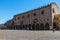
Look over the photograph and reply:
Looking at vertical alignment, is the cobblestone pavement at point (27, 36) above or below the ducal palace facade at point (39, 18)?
below

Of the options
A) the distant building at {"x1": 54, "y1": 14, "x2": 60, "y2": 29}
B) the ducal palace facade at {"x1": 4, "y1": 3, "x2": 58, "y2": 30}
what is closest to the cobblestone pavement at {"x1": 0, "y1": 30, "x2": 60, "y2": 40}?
the ducal palace facade at {"x1": 4, "y1": 3, "x2": 58, "y2": 30}

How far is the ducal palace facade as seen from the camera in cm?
6116

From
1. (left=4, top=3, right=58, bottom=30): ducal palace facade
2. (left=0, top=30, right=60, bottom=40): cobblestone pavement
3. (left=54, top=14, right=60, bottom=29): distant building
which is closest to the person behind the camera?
(left=0, top=30, right=60, bottom=40): cobblestone pavement

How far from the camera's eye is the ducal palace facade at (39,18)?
6116cm

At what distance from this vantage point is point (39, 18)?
66.9 m

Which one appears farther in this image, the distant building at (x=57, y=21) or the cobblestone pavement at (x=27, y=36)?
the distant building at (x=57, y=21)

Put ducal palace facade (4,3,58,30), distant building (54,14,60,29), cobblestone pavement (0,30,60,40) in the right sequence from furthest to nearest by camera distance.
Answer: distant building (54,14,60,29)
ducal palace facade (4,3,58,30)
cobblestone pavement (0,30,60,40)

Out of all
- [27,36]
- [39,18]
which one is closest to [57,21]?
[39,18]

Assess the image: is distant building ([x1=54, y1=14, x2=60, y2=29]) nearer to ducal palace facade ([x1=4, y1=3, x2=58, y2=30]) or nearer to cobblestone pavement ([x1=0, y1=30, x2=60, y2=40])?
ducal palace facade ([x1=4, y1=3, x2=58, y2=30])

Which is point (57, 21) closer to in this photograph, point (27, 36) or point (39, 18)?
point (39, 18)

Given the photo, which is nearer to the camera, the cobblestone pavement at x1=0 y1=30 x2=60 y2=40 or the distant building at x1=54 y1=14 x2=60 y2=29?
the cobblestone pavement at x1=0 y1=30 x2=60 y2=40

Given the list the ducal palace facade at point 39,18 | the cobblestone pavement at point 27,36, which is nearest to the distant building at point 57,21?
the ducal palace facade at point 39,18

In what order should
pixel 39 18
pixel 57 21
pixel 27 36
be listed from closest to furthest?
1. pixel 27 36
2. pixel 57 21
3. pixel 39 18

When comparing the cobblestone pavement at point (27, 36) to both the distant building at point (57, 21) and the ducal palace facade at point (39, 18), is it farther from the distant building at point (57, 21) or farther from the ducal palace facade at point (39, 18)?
the distant building at point (57, 21)
